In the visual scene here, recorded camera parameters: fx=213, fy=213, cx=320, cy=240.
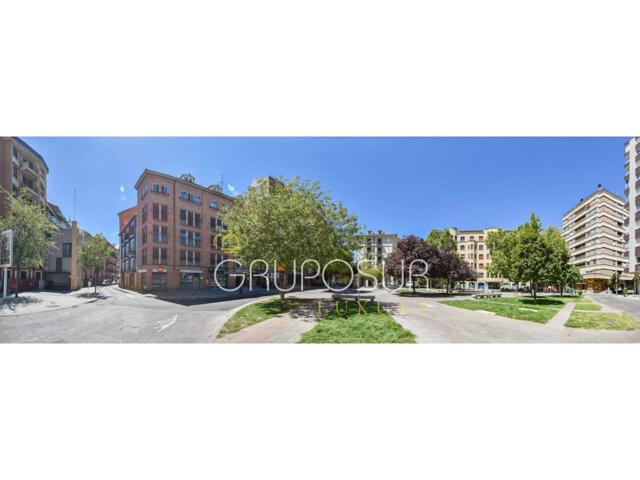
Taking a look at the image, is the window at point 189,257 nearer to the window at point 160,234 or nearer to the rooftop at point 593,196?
the window at point 160,234

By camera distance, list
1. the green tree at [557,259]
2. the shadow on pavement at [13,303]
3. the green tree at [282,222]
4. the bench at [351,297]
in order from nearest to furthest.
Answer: the shadow on pavement at [13,303], the green tree at [557,259], the bench at [351,297], the green tree at [282,222]

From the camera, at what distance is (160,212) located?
8.10 feet

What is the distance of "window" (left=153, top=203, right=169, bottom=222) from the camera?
245 centimetres

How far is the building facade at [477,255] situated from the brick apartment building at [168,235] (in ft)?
9.20

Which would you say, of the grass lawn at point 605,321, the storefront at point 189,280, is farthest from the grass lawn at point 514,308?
the storefront at point 189,280

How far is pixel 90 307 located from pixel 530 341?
15.9 feet

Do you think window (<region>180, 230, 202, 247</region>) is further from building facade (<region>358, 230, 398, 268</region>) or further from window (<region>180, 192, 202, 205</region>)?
building facade (<region>358, 230, 398, 268</region>)

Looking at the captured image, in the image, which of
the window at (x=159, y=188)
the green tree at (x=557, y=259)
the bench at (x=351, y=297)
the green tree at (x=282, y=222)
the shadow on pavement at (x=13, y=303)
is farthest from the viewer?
the green tree at (x=282, y=222)

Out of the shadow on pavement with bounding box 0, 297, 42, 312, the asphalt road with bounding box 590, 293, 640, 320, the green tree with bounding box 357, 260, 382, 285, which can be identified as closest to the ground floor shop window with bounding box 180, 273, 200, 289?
the shadow on pavement with bounding box 0, 297, 42, 312

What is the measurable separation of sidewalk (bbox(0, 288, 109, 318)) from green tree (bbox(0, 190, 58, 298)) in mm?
121

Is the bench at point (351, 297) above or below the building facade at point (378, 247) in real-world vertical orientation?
below

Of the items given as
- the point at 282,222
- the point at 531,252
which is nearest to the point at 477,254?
the point at 531,252

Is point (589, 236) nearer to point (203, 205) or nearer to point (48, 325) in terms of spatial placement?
point (203, 205)

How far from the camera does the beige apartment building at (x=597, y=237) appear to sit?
2.47 metres
